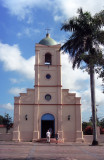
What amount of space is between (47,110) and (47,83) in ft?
11.9

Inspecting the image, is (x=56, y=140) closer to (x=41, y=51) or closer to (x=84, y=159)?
(x=41, y=51)

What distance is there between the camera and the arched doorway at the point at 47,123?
2833 centimetres

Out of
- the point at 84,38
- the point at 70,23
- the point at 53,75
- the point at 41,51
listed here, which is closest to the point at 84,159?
the point at 84,38

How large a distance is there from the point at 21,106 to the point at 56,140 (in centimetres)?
658

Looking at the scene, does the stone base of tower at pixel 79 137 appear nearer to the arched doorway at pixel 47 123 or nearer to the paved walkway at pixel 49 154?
the arched doorway at pixel 47 123

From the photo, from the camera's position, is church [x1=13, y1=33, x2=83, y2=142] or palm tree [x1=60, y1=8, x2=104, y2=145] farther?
church [x1=13, y1=33, x2=83, y2=142]

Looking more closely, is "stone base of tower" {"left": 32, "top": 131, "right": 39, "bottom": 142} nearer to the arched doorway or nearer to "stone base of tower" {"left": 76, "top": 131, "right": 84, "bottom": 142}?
the arched doorway

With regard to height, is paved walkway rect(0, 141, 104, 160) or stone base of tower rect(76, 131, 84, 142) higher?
paved walkway rect(0, 141, 104, 160)

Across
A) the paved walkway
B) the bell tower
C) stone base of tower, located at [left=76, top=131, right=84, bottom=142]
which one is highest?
the bell tower

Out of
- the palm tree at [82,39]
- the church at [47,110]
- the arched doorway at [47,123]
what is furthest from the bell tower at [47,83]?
the palm tree at [82,39]

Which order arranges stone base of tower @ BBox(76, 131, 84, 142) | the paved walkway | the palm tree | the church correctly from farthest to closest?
the church → stone base of tower @ BBox(76, 131, 84, 142) → the palm tree → the paved walkway

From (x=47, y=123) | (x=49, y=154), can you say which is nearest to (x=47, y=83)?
(x=47, y=123)

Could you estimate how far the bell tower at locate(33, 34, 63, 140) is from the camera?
28.3 meters

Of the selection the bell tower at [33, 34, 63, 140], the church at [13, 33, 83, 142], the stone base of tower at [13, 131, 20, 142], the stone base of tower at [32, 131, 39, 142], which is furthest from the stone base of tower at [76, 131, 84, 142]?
the stone base of tower at [13, 131, 20, 142]
